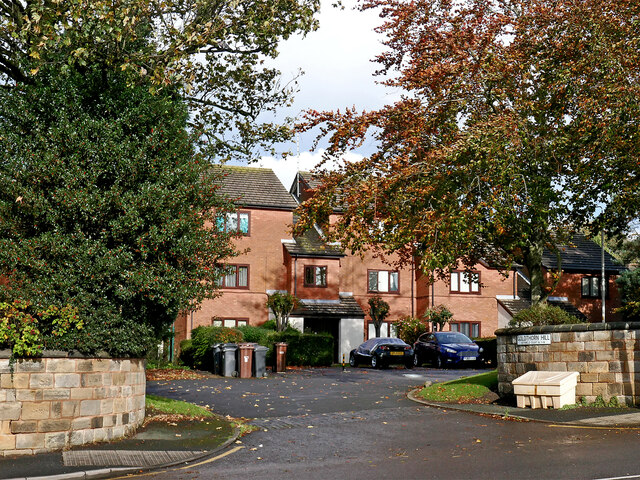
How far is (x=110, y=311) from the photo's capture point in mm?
12273

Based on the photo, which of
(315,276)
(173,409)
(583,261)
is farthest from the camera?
(583,261)

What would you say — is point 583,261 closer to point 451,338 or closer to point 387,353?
point 451,338

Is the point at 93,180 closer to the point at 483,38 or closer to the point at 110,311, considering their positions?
the point at 110,311

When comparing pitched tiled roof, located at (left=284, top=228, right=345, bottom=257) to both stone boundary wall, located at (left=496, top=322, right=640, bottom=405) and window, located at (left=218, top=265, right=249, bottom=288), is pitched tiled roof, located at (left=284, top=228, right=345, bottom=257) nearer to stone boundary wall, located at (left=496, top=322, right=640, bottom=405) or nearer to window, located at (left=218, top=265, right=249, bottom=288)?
window, located at (left=218, top=265, right=249, bottom=288)

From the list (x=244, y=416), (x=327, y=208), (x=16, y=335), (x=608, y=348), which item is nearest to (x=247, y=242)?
(x=327, y=208)

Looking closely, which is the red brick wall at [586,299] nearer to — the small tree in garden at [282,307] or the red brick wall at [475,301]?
the red brick wall at [475,301]

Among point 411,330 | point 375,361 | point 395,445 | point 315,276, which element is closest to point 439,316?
point 411,330

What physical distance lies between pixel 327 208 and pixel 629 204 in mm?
7380

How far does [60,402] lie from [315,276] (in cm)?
2995

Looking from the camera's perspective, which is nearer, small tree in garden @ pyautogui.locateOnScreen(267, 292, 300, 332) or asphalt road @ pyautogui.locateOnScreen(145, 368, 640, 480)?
asphalt road @ pyautogui.locateOnScreen(145, 368, 640, 480)

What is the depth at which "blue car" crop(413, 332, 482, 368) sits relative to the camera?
32.3m

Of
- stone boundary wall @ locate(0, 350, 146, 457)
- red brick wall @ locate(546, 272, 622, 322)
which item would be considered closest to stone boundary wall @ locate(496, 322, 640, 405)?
stone boundary wall @ locate(0, 350, 146, 457)

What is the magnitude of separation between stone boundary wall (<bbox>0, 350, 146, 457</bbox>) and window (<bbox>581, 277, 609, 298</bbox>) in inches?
1571

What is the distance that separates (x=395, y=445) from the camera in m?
12.0
